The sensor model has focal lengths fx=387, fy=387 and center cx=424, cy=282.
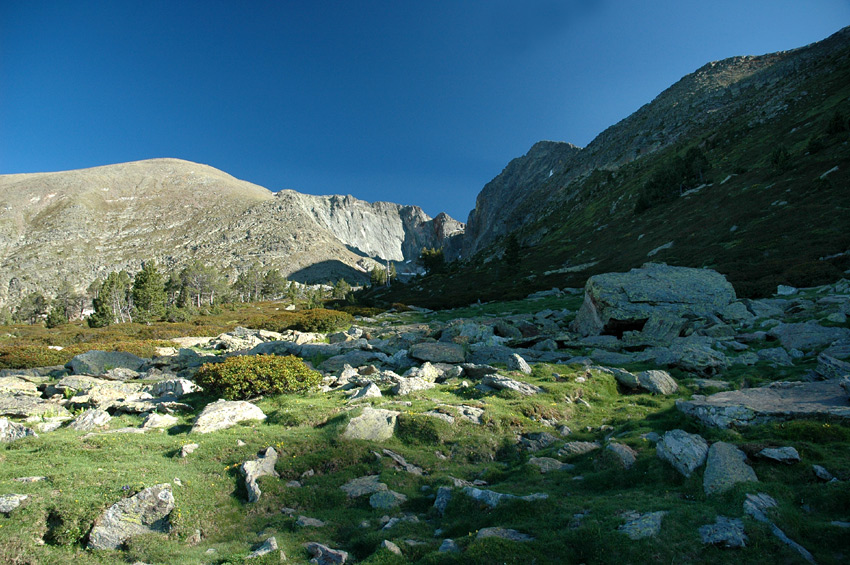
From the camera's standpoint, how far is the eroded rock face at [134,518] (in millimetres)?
6422

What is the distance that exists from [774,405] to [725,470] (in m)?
3.99

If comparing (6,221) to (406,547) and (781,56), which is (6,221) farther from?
(781,56)

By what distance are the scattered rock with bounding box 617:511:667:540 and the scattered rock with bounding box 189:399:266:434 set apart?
10333 millimetres

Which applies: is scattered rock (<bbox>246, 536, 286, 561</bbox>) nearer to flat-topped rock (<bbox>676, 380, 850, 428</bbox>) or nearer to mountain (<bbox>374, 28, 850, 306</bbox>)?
flat-topped rock (<bbox>676, 380, 850, 428</bbox>)

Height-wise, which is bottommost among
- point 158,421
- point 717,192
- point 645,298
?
point 645,298

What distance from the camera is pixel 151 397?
15266mm

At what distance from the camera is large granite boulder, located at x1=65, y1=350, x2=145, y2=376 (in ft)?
71.3

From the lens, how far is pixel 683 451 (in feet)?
24.9

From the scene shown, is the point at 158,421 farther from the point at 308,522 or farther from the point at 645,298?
the point at 645,298

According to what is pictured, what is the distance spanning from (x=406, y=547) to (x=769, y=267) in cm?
3487

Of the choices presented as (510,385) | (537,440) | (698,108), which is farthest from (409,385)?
(698,108)

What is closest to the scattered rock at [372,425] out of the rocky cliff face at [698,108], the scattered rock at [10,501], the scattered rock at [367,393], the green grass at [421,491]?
the green grass at [421,491]

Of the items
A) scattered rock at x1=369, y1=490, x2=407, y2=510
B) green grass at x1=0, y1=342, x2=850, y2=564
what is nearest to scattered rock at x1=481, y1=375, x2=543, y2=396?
green grass at x1=0, y1=342, x2=850, y2=564

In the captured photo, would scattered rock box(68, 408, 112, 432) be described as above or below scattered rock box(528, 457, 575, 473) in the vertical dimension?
above
